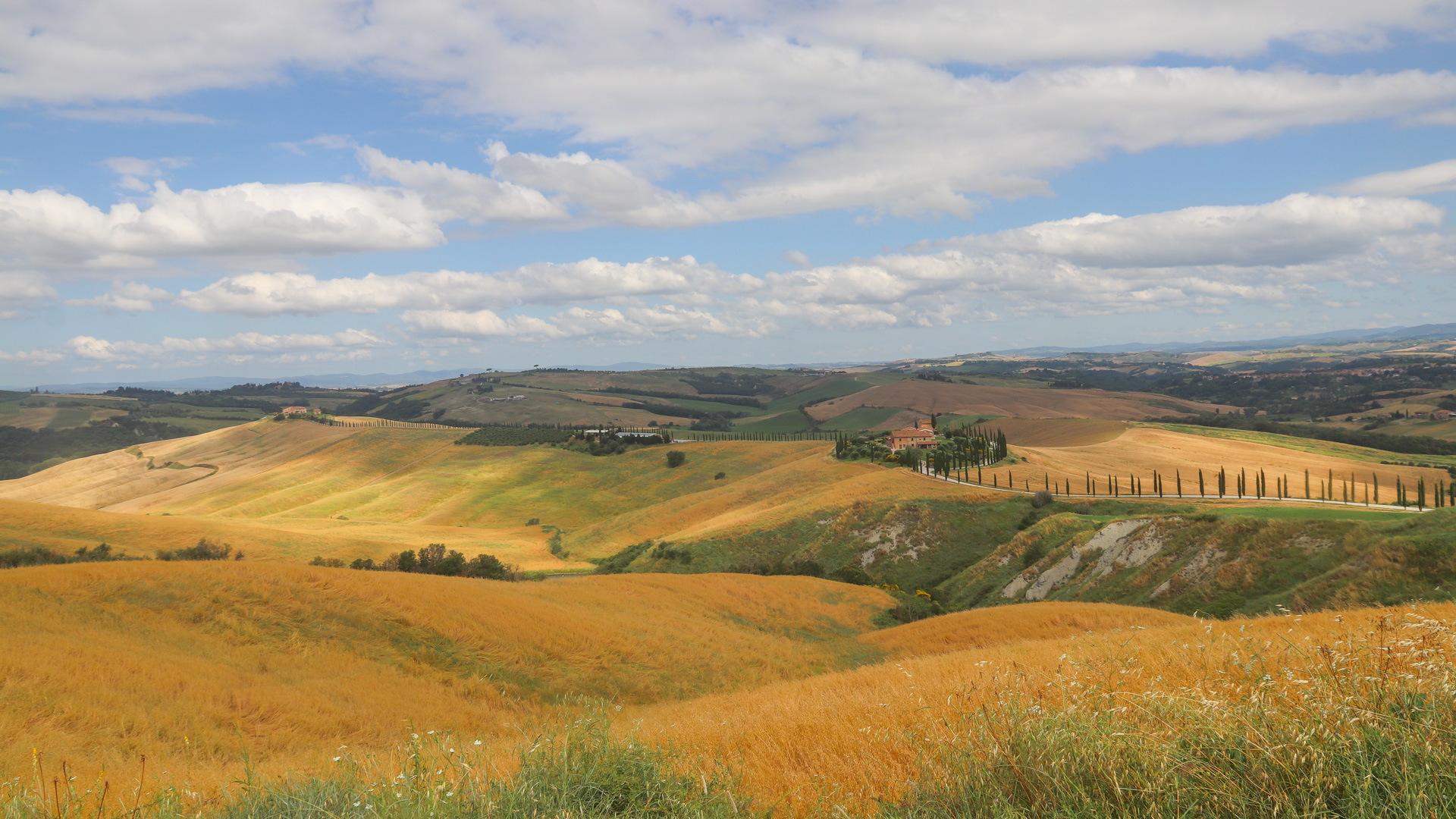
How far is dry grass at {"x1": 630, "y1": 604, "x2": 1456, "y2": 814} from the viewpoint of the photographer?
602 centimetres

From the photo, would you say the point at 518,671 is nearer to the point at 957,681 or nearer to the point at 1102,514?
the point at 957,681

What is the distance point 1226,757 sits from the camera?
15.8 ft

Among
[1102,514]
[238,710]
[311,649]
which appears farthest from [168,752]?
[1102,514]

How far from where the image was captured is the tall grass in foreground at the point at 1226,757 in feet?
14.8

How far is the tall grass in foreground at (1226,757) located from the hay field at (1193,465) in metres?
66.8

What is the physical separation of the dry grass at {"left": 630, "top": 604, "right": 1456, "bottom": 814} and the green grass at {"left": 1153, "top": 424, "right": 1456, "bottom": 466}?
98964mm

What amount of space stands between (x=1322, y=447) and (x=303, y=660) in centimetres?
12277

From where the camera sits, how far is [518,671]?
781 inches

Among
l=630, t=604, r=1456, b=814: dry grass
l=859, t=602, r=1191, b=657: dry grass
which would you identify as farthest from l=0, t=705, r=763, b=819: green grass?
l=859, t=602, r=1191, b=657: dry grass

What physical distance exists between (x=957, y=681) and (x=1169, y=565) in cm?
3163

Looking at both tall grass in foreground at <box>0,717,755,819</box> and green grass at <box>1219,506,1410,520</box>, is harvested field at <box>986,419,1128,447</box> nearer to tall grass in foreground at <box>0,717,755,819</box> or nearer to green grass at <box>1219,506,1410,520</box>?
green grass at <box>1219,506,1410,520</box>

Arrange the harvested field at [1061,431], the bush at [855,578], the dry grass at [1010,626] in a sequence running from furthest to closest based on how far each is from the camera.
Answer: the harvested field at [1061,431] → the bush at [855,578] → the dry grass at [1010,626]

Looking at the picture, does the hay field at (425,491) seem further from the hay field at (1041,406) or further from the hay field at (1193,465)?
the hay field at (1041,406)

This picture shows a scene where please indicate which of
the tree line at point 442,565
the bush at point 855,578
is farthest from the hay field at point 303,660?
the bush at point 855,578
